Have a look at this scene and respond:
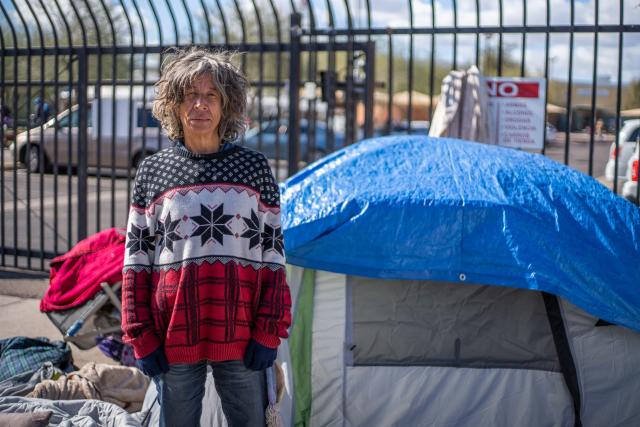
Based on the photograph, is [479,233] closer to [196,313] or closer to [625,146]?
[196,313]

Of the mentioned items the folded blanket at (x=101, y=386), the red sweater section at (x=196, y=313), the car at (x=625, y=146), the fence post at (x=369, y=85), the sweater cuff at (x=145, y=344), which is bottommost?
the folded blanket at (x=101, y=386)

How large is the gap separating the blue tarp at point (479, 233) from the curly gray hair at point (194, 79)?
3.23 ft

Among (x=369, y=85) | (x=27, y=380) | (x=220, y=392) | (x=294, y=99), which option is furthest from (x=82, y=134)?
(x=220, y=392)

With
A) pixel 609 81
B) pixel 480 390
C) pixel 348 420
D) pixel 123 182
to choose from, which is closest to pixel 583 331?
pixel 480 390

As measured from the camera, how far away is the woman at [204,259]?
250 centimetres

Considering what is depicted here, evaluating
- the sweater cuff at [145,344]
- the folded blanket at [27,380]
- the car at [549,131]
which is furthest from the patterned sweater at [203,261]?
the car at [549,131]

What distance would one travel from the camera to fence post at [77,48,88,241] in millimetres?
7020

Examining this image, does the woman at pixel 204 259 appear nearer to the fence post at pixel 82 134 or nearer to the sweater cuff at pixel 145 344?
the sweater cuff at pixel 145 344

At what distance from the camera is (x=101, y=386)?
13.2 ft

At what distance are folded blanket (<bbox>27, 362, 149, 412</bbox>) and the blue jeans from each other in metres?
1.48

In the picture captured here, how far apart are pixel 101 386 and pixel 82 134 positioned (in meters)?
3.64

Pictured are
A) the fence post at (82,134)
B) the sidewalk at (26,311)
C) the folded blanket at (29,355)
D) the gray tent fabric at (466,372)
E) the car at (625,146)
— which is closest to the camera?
the gray tent fabric at (466,372)

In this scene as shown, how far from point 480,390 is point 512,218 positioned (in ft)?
2.56

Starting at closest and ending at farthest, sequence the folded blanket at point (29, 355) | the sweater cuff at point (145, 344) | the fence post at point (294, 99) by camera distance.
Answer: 1. the sweater cuff at point (145, 344)
2. the folded blanket at point (29, 355)
3. the fence post at point (294, 99)
